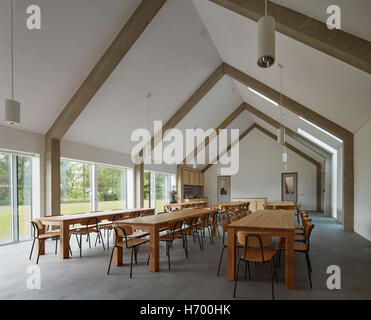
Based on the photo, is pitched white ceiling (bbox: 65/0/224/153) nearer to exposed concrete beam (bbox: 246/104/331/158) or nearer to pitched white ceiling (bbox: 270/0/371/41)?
pitched white ceiling (bbox: 270/0/371/41)

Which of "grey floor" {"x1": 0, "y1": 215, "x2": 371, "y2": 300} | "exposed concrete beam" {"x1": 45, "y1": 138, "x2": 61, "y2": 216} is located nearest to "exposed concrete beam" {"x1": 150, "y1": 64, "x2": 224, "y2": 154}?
"exposed concrete beam" {"x1": 45, "y1": 138, "x2": 61, "y2": 216}

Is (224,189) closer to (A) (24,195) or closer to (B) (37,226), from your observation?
(A) (24,195)

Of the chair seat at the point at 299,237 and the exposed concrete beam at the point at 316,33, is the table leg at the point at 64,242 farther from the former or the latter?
the exposed concrete beam at the point at 316,33

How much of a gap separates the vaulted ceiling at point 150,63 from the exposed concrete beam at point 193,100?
11.1 inches

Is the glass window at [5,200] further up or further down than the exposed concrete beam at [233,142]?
further down

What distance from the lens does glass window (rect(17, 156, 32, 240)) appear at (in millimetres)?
6246

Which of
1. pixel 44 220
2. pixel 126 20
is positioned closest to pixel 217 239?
pixel 44 220

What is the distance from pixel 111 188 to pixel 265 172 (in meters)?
9.29

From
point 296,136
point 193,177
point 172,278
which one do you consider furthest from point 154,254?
point 193,177

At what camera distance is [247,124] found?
574 inches

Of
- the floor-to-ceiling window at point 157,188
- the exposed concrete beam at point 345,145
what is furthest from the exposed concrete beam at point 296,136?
the floor-to-ceiling window at point 157,188

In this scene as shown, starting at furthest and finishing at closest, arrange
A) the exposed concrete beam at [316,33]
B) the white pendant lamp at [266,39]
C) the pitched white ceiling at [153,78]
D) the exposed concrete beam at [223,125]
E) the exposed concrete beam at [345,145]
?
the exposed concrete beam at [223,125], the exposed concrete beam at [345,145], the pitched white ceiling at [153,78], the exposed concrete beam at [316,33], the white pendant lamp at [266,39]

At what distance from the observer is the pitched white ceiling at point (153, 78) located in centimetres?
594

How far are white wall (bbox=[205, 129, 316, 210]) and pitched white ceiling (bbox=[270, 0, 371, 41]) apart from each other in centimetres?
1143
